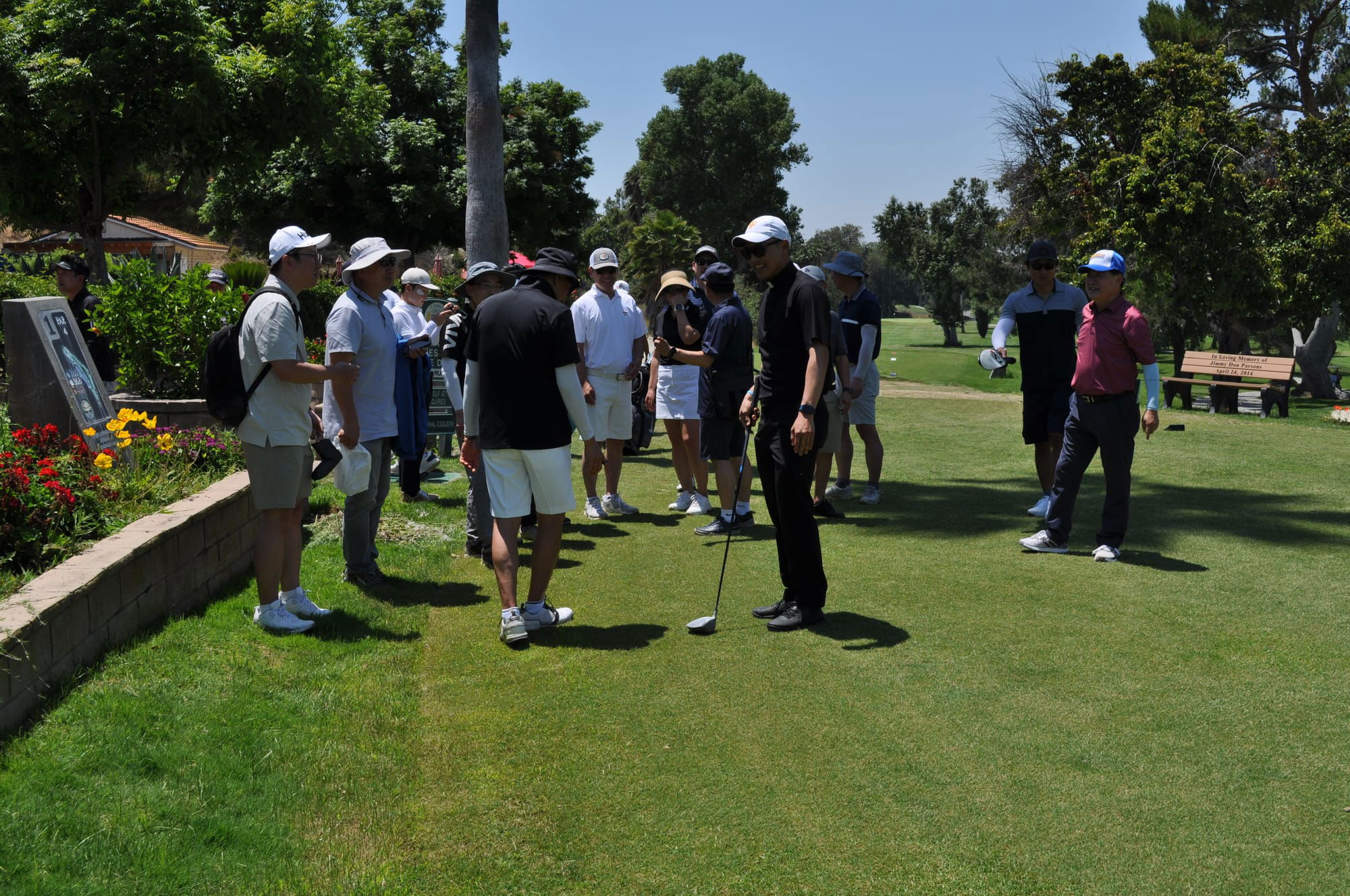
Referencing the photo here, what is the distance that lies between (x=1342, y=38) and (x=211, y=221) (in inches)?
1331

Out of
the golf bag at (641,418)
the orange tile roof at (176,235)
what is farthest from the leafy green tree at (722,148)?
the golf bag at (641,418)

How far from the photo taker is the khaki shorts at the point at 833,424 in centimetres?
948

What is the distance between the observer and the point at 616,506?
984 cm

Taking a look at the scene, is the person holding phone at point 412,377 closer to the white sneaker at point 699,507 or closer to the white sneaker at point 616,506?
the white sneaker at point 616,506

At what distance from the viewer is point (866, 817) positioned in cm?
396

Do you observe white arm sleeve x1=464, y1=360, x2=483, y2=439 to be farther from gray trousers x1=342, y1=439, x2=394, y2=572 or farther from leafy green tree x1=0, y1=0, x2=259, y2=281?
leafy green tree x1=0, y1=0, x2=259, y2=281

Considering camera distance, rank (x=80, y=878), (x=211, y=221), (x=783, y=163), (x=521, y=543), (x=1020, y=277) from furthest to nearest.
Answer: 1. (x=783, y=163)
2. (x=1020, y=277)
3. (x=211, y=221)
4. (x=521, y=543)
5. (x=80, y=878)

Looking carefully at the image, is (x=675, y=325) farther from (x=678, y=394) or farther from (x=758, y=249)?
(x=758, y=249)

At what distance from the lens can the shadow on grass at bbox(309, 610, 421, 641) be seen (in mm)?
6137

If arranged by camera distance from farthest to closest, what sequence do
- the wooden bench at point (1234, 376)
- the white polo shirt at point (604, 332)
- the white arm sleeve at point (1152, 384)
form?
the wooden bench at point (1234, 376) < the white polo shirt at point (604, 332) < the white arm sleeve at point (1152, 384)

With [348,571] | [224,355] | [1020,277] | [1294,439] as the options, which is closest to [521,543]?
[348,571]

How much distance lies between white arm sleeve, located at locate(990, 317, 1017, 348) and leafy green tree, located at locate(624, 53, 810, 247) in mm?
66483

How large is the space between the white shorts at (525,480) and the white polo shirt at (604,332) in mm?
3230

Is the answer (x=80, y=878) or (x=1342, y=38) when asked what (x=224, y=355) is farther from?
(x=1342, y=38)
